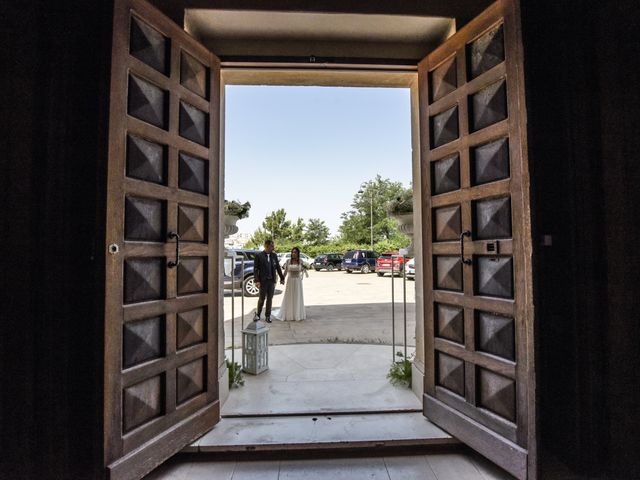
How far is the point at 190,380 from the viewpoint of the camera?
2064mm

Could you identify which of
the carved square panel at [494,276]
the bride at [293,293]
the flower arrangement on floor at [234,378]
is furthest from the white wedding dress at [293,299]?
the carved square panel at [494,276]

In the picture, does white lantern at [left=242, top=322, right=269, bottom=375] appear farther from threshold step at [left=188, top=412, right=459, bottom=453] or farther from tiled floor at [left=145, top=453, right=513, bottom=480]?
tiled floor at [left=145, top=453, right=513, bottom=480]

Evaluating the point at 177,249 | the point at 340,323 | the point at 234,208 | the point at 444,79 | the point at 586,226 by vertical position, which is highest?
the point at 444,79

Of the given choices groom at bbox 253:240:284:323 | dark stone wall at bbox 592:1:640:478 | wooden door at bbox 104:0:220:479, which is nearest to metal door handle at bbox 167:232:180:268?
wooden door at bbox 104:0:220:479

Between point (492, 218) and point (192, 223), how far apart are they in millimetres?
1906

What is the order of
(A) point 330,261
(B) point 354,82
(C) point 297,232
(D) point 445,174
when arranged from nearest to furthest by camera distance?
1. (D) point 445,174
2. (B) point 354,82
3. (A) point 330,261
4. (C) point 297,232

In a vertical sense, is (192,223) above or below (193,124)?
below

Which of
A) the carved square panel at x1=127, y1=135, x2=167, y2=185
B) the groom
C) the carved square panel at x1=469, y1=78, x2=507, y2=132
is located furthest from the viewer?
the groom

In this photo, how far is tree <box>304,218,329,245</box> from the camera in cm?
3719

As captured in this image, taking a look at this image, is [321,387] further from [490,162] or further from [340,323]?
[340,323]

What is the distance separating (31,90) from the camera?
160 centimetres

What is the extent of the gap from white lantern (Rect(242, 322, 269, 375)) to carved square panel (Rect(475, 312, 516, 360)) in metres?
2.13

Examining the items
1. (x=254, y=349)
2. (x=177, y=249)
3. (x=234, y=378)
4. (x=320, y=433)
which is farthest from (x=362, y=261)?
(x=177, y=249)

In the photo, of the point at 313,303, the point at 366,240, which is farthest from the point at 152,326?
the point at 366,240
